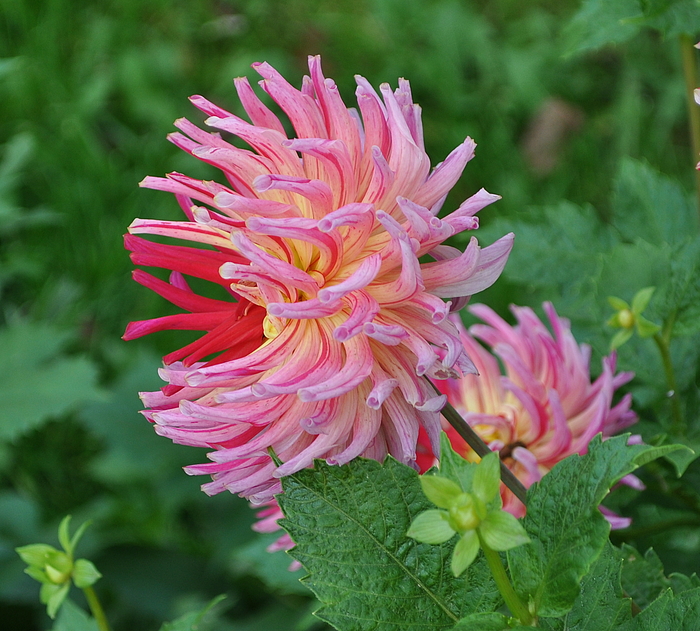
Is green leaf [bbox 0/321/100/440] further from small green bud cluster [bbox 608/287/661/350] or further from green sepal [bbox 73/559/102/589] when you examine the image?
small green bud cluster [bbox 608/287/661/350]

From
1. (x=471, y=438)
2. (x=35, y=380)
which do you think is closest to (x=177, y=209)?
(x=35, y=380)

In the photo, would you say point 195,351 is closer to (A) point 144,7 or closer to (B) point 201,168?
(B) point 201,168

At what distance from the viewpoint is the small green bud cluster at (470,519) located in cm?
39

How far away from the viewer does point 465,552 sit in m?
0.40

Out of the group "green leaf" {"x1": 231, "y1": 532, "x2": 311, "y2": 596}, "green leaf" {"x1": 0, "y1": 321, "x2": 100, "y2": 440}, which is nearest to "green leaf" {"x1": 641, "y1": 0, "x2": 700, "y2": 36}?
"green leaf" {"x1": 231, "y1": 532, "x2": 311, "y2": 596}

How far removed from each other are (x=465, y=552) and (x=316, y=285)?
21 cm

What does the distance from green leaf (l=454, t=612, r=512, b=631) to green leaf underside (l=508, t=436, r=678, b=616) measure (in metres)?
0.02

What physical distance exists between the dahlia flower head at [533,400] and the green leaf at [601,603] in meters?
0.16

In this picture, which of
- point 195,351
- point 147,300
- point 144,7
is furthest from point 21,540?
point 144,7

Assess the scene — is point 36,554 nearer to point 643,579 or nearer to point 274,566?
point 274,566

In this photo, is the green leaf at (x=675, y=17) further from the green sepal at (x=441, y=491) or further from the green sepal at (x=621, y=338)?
the green sepal at (x=441, y=491)

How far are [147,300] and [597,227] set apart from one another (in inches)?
52.0

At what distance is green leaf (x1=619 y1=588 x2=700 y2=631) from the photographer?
0.47 m

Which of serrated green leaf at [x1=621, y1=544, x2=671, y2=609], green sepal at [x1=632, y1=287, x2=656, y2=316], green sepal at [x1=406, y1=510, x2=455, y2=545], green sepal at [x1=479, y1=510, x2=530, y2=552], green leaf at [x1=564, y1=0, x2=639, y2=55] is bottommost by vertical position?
serrated green leaf at [x1=621, y1=544, x2=671, y2=609]
